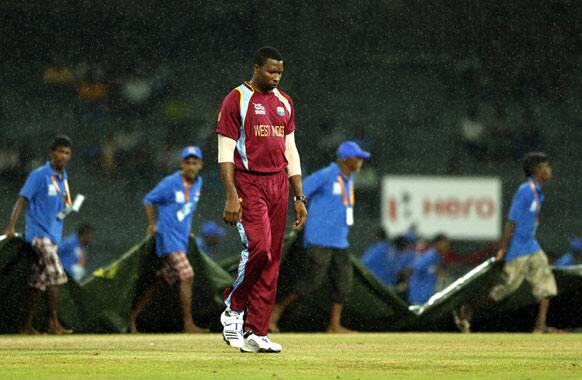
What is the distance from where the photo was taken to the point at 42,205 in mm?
12039

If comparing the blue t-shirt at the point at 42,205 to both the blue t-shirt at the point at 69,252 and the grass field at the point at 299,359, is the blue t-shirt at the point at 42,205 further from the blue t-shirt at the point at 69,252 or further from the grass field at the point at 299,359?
the blue t-shirt at the point at 69,252

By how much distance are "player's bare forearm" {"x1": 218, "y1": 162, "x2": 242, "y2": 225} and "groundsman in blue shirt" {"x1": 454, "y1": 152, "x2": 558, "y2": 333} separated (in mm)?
5588

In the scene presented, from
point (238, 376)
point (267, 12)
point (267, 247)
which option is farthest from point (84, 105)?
point (238, 376)

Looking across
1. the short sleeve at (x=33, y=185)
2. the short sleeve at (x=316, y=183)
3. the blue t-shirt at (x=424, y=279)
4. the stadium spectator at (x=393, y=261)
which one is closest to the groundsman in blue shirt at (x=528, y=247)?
the short sleeve at (x=316, y=183)

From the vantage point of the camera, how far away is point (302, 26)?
19547 mm

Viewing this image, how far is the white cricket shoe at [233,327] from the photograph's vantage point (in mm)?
8359

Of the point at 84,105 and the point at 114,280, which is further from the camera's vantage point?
the point at 84,105

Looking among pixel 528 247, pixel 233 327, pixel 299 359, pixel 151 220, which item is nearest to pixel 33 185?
pixel 151 220

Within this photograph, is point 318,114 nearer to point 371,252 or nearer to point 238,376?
point 371,252

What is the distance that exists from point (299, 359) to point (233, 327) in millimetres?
1064

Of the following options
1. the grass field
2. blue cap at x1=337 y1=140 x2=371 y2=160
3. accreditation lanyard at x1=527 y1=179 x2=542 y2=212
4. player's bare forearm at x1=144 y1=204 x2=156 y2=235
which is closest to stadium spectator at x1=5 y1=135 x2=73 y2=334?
player's bare forearm at x1=144 y1=204 x2=156 y2=235

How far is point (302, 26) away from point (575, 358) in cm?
1236

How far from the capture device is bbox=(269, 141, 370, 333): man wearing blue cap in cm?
1258

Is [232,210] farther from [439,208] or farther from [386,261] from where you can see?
[439,208]
